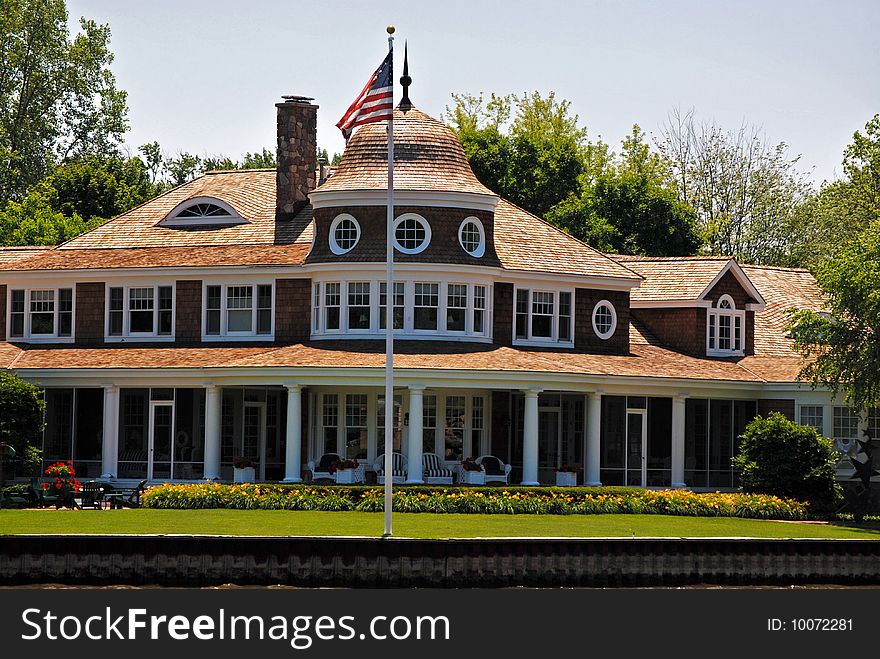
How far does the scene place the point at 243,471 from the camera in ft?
149

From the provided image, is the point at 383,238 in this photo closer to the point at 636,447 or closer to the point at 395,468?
the point at 395,468

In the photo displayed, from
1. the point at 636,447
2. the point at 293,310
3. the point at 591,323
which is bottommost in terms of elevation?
the point at 636,447

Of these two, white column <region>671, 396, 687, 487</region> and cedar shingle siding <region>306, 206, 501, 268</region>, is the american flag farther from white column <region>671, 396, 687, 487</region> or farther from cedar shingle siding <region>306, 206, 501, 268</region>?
white column <region>671, 396, 687, 487</region>

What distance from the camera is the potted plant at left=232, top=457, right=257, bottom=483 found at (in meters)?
45.5

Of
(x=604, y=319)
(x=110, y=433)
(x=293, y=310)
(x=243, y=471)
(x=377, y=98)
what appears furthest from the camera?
(x=604, y=319)

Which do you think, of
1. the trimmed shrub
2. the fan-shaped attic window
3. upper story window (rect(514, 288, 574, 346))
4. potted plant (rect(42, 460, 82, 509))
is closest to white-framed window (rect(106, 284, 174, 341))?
the fan-shaped attic window

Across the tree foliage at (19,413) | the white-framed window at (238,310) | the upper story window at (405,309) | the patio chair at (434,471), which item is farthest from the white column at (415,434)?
the tree foliage at (19,413)

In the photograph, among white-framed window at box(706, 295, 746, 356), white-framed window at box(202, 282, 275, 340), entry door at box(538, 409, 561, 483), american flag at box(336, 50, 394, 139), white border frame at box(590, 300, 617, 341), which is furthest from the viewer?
white-framed window at box(706, 295, 746, 356)

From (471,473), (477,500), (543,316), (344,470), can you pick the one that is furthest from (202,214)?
(477,500)

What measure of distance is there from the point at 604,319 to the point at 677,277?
447 cm

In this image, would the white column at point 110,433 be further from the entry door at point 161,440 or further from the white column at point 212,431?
the white column at point 212,431

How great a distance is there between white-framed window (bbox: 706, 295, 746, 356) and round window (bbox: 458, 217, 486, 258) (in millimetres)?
8923

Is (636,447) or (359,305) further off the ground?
(359,305)

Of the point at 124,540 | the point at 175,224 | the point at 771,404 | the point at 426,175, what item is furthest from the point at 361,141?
the point at 124,540
